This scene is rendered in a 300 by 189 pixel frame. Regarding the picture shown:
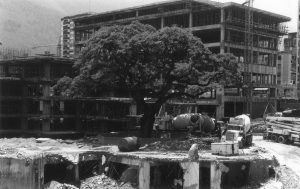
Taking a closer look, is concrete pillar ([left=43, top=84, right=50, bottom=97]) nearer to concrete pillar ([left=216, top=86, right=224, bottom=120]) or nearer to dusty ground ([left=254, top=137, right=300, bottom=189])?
concrete pillar ([left=216, top=86, right=224, bottom=120])

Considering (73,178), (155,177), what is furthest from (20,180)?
(155,177)

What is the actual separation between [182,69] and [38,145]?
18862 millimetres

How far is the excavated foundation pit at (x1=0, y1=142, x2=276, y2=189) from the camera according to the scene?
41812 mm

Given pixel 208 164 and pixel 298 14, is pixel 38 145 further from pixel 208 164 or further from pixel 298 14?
pixel 298 14

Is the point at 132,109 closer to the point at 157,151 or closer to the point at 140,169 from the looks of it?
the point at 157,151

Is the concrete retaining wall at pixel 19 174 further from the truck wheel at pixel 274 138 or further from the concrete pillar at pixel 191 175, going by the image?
the truck wheel at pixel 274 138

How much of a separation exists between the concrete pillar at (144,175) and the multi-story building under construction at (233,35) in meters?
51.7

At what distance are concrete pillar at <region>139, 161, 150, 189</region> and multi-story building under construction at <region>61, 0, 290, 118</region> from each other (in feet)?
170

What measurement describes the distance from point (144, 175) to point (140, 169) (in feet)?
2.21

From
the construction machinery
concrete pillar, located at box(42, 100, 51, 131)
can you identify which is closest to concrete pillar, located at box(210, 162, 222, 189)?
the construction machinery

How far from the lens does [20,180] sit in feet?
139

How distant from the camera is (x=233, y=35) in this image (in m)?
103

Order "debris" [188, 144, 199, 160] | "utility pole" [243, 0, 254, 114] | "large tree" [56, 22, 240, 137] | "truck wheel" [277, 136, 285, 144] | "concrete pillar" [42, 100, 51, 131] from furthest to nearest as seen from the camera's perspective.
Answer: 1. "utility pole" [243, 0, 254, 114]
2. "concrete pillar" [42, 100, 51, 131]
3. "truck wheel" [277, 136, 285, 144]
4. "large tree" [56, 22, 240, 137]
5. "debris" [188, 144, 199, 160]

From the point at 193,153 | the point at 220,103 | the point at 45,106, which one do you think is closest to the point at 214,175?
the point at 193,153
